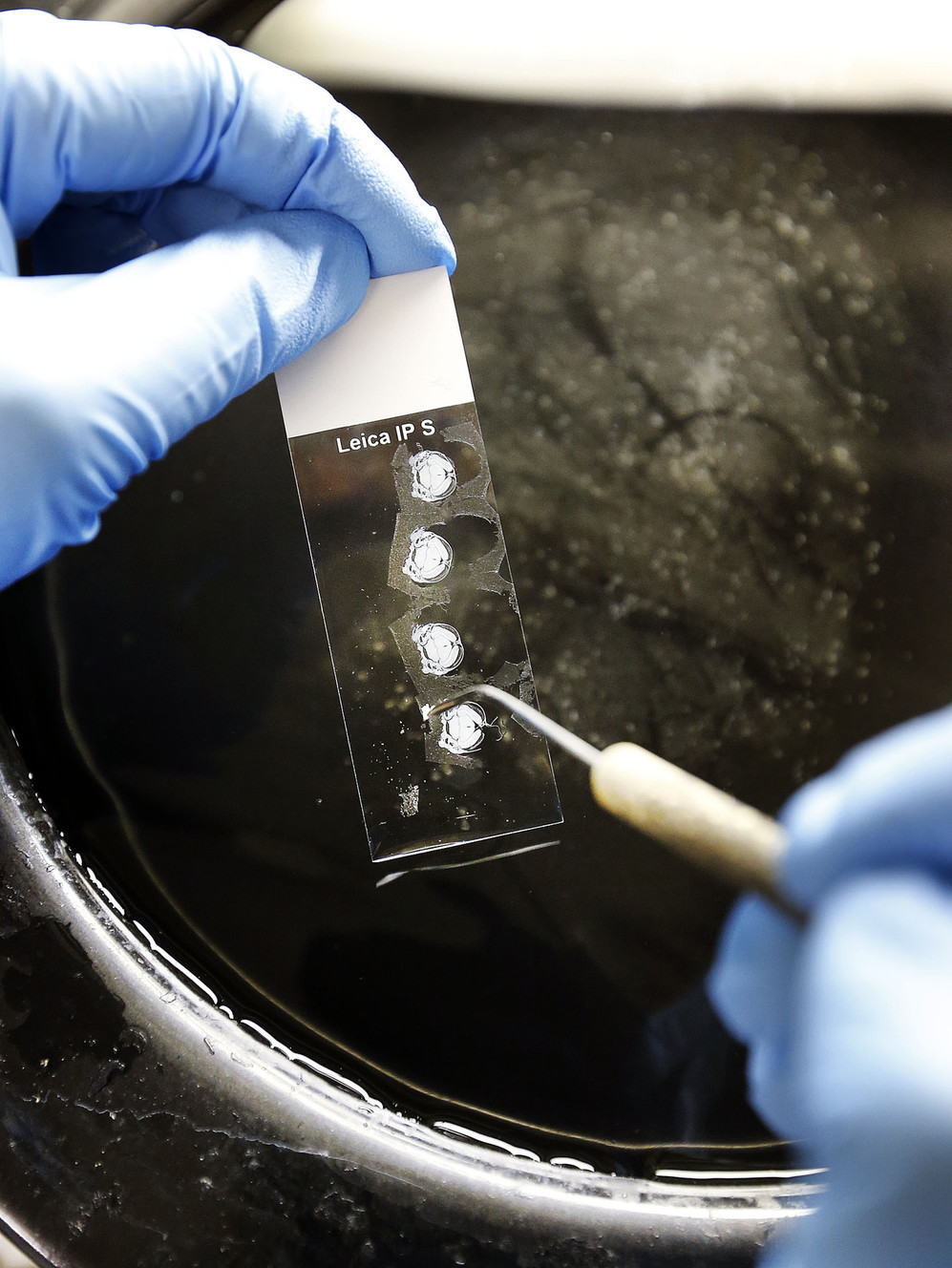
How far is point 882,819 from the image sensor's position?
36cm

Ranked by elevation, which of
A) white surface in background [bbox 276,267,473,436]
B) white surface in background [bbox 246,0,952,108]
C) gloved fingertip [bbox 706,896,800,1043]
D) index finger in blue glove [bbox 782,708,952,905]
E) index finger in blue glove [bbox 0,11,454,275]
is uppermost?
white surface in background [bbox 246,0,952,108]

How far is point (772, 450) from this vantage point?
770 millimetres

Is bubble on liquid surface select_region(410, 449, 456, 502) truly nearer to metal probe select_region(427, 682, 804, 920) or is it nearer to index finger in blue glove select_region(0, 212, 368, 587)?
index finger in blue glove select_region(0, 212, 368, 587)

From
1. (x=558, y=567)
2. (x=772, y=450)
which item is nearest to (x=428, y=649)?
(x=558, y=567)

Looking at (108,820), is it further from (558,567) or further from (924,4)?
(924,4)

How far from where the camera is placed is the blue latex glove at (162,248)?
1.72ft

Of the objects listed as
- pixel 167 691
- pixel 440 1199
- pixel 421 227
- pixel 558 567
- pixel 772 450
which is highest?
pixel 421 227

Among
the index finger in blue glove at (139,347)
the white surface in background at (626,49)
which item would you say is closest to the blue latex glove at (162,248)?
the index finger in blue glove at (139,347)

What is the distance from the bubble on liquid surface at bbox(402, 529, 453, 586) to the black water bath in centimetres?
7

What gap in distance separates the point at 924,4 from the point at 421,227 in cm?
56

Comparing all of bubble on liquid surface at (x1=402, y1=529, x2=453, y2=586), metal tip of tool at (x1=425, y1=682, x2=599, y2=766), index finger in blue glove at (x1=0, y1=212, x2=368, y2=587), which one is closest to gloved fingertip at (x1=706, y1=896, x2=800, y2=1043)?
metal tip of tool at (x1=425, y1=682, x2=599, y2=766)

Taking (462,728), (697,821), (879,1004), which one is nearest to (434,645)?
(462,728)

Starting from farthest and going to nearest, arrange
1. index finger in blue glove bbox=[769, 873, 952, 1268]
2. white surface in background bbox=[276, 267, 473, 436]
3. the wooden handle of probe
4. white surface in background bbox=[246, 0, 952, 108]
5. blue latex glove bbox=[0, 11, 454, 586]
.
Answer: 1. white surface in background bbox=[246, 0, 952, 108]
2. white surface in background bbox=[276, 267, 473, 436]
3. blue latex glove bbox=[0, 11, 454, 586]
4. the wooden handle of probe
5. index finger in blue glove bbox=[769, 873, 952, 1268]

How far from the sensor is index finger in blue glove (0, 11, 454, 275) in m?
0.54
